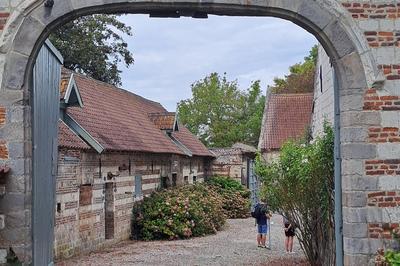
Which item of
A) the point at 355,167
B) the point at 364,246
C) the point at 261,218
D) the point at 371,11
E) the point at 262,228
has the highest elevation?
the point at 371,11

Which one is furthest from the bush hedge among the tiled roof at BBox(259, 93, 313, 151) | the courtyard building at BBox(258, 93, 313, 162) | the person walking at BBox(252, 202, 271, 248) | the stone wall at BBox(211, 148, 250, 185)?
the tiled roof at BBox(259, 93, 313, 151)

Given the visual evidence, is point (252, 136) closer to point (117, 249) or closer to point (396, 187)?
point (117, 249)

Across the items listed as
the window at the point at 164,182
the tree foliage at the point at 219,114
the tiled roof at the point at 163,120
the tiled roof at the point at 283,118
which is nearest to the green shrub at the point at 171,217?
the window at the point at 164,182

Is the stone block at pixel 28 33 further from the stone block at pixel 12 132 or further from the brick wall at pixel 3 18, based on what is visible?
the stone block at pixel 12 132

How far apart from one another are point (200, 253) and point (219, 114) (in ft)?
97.3

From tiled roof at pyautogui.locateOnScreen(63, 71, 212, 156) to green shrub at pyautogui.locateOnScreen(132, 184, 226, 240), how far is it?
182cm

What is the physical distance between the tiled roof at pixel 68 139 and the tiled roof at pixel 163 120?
9623 millimetres

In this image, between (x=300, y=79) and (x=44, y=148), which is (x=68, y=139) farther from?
(x=300, y=79)

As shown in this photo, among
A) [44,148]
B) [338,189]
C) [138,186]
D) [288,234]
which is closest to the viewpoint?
[338,189]

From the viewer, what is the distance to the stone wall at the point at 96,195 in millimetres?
13867

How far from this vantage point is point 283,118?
3192 cm

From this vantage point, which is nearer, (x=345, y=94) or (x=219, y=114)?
(x=345, y=94)

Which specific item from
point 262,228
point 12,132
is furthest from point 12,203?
point 262,228

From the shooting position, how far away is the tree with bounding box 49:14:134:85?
2784cm
